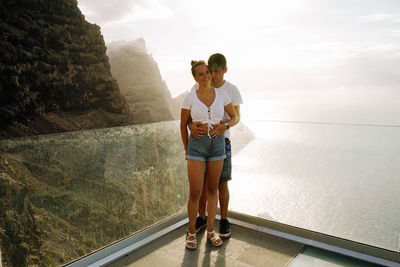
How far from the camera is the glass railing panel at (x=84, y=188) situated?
168 cm

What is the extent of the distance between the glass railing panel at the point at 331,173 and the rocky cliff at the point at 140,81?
114cm

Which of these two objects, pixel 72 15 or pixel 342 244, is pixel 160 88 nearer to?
pixel 72 15

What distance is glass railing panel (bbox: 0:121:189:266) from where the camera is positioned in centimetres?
168

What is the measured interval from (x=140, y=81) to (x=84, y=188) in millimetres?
2079

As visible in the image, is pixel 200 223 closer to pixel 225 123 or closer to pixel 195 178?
pixel 195 178

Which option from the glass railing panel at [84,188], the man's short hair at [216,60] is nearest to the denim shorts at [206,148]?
the man's short hair at [216,60]

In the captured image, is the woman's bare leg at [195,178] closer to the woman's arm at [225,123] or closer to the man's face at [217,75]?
the woman's arm at [225,123]

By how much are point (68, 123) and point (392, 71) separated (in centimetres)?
279

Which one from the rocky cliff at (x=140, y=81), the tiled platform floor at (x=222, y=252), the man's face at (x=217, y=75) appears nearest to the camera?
the tiled platform floor at (x=222, y=252)

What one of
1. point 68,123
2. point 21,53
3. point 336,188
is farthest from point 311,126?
point 21,53

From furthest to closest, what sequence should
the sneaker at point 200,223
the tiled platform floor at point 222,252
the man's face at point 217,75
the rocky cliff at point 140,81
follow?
1. the rocky cliff at point 140,81
2. the sneaker at point 200,223
3. the man's face at point 217,75
4. the tiled platform floor at point 222,252

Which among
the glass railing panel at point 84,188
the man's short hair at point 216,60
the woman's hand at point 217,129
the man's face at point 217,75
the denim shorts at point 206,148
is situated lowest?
the glass railing panel at point 84,188

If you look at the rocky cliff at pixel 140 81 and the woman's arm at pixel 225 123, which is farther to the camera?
the rocky cliff at pixel 140 81

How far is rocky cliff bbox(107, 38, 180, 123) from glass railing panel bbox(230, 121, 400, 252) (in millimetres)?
1143
